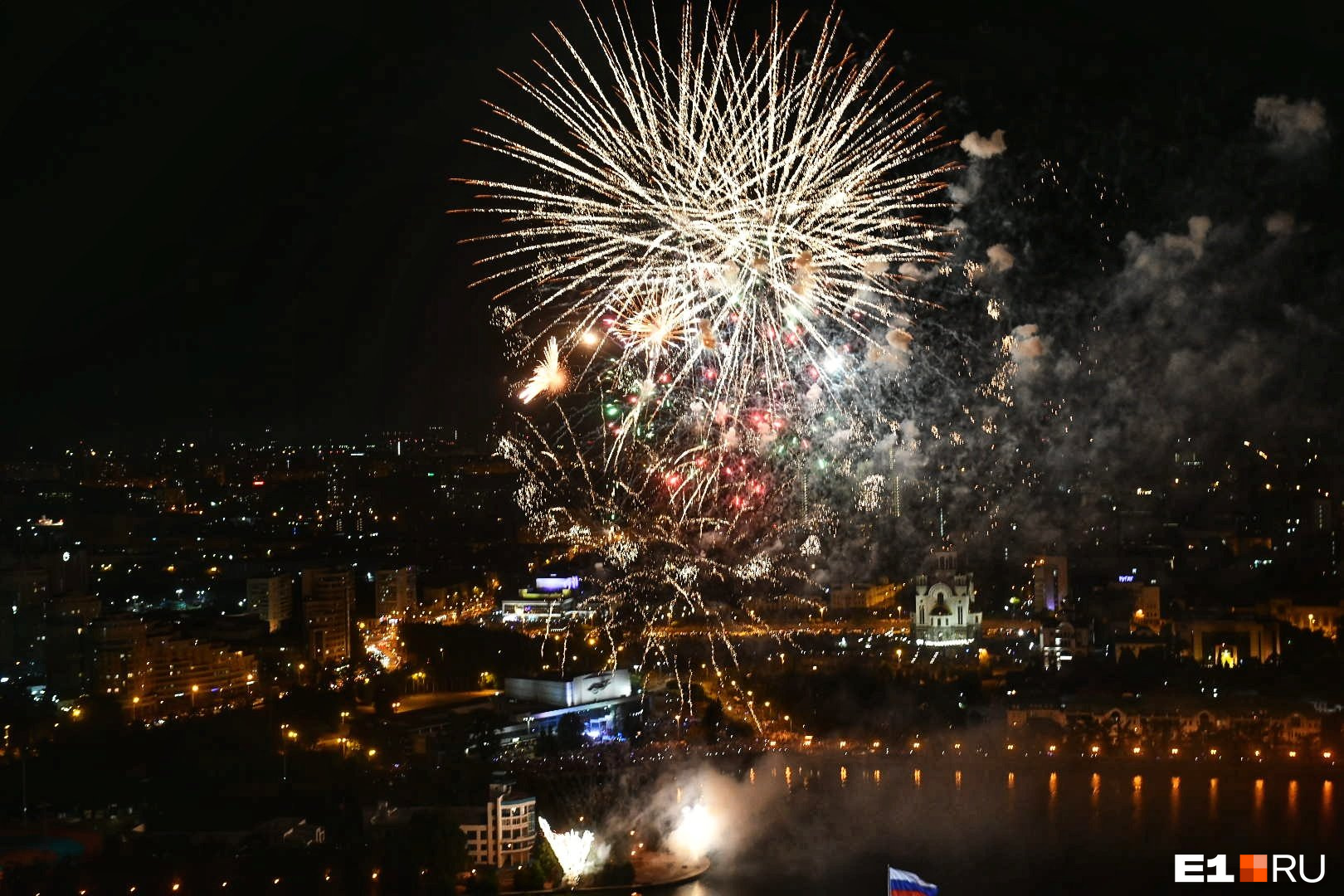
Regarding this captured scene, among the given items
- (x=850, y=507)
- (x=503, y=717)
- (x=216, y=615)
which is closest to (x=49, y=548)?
(x=216, y=615)

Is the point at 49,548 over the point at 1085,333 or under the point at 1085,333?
under

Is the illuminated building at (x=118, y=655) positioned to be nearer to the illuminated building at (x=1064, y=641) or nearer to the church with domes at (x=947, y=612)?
the church with domes at (x=947, y=612)

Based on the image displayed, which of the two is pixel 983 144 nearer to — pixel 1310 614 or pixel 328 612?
pixel 1310 614

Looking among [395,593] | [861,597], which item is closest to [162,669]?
[395,593]

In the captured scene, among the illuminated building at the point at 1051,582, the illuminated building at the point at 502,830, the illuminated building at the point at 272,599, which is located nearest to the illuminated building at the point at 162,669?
the illuminated building at the point at 272,599

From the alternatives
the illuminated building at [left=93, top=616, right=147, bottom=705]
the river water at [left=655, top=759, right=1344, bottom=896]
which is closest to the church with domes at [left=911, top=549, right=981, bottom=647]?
the river water at [left=655, top=759, right=1344, bottom=896]

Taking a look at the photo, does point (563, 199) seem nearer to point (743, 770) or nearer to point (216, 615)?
point (743, 770)
